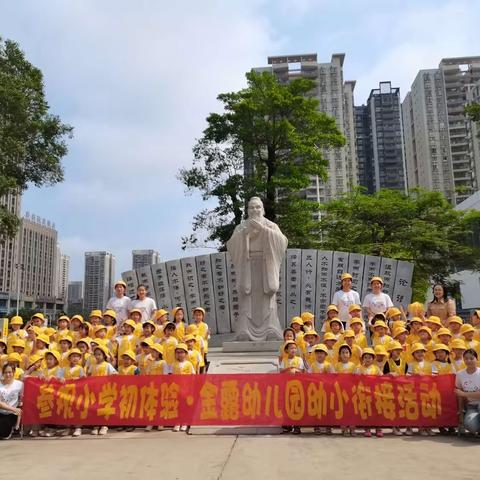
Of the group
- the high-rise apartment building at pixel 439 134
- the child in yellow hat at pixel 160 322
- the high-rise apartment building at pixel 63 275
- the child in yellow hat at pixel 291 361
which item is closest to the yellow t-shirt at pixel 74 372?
the child in yellow hat at pixel 160 322

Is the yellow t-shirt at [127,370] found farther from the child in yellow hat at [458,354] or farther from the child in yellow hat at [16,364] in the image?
the child in yellow hat at [458,354]

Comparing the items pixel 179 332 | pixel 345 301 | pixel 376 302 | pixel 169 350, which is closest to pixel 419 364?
pixel 376 302

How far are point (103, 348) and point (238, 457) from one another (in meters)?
2.56

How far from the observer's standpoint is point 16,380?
20.7ft

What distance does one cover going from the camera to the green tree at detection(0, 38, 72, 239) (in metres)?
14.4

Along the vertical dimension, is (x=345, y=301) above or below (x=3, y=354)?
above

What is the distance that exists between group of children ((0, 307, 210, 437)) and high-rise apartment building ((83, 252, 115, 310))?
69398 mm

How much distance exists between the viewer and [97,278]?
253ft

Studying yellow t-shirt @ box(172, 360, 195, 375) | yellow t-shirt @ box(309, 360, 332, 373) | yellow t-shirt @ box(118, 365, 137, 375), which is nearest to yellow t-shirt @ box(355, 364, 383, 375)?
yellow t-shirt @ box(309, 360, 332, 373)

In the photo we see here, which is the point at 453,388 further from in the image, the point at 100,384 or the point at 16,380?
the point at 16,380

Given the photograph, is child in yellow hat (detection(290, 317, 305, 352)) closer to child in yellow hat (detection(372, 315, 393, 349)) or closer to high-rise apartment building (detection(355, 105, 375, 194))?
child in yellow hat (detection(372, 315, 393, 349))

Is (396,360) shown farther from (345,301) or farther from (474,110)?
(474,110)

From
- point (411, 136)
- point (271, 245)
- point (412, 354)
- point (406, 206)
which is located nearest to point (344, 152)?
point (411, 136)

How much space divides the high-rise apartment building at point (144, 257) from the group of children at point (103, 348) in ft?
181
